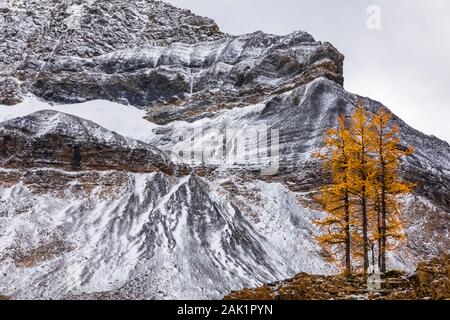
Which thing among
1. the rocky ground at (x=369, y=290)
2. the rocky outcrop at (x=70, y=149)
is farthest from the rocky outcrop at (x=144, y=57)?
the rocky ground at (x=369, y=290)

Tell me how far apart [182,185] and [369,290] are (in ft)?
109

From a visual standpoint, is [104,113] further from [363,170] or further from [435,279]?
[435,279]

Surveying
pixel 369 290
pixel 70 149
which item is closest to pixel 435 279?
pixel 369 290

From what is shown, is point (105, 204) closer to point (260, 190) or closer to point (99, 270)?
point (99, 270)

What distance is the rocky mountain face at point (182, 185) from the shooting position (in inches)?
1583

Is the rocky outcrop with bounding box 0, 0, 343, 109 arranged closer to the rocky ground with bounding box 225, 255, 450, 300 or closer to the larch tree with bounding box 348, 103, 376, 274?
the larch tree with bounding box 348, 103, 376, 274

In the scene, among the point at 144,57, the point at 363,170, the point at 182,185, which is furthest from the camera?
the point at 144,57

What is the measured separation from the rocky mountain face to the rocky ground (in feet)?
57.1

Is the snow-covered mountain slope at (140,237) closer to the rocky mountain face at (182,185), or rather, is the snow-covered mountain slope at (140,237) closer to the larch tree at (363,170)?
the rocky mountain face at (182,185)

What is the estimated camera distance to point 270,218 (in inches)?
2046

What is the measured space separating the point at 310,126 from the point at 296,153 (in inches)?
190

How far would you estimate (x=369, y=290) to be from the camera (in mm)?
19078

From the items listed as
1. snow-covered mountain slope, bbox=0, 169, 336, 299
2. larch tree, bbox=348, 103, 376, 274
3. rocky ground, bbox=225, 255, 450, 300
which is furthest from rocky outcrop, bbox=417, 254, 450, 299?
snow-covered mountain slope, bbox=0, 169, 336, 299

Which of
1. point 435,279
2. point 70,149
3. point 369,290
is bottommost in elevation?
point 369,290
